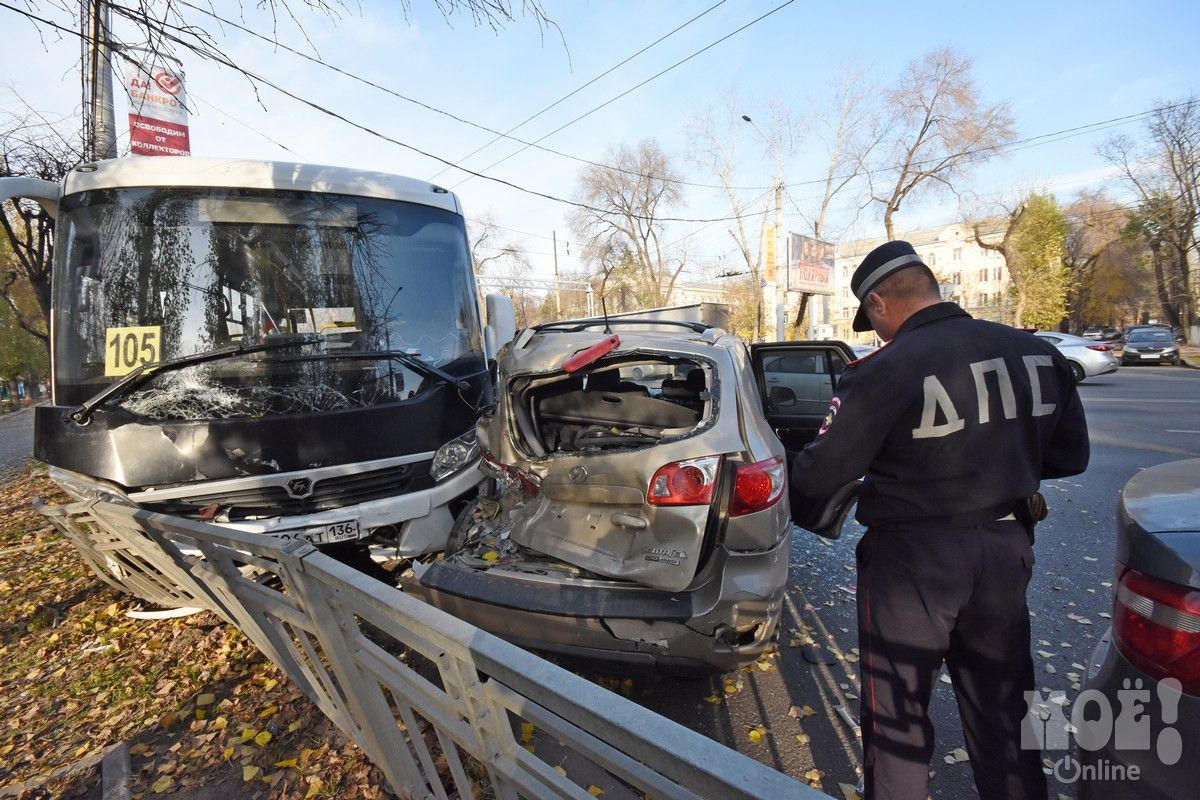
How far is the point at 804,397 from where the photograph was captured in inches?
206

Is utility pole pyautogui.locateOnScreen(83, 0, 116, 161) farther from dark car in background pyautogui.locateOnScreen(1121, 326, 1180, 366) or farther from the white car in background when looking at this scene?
dark car in background pyautogui.locateOnScreen(1121, 326, 1180, 366)

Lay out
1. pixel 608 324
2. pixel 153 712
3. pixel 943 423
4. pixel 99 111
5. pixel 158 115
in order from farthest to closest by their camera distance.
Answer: pixel 99 111 < pixel 158 115 < pixel 608 324 < pixel 153 712 < pixel 943 423

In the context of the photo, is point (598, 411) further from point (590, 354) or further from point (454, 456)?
point (454, 456)

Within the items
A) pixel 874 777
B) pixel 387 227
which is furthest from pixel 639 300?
pixel 874 777

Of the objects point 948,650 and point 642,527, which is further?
point 642,527

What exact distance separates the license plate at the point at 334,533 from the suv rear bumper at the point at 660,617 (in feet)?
3.59

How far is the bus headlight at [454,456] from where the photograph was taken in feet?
11.8

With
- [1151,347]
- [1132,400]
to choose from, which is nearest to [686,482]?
[1132,400]

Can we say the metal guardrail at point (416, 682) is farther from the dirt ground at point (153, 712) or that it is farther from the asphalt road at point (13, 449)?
the asphalt road at point (13, 449)

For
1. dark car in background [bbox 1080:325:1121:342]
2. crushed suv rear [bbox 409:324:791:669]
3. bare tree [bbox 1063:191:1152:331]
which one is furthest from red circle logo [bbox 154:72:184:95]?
bare tree [bbox 1063:191:1152:331]

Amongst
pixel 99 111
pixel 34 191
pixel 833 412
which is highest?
pixel 99 111

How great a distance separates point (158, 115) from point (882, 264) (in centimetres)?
694

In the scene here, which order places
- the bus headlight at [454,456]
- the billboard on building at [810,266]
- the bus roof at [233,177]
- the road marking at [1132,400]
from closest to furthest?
the bus roof at [233,177] → the bus headlight at [454,456] → the road marking at [1132,400] → the billboard on building at [810,266]

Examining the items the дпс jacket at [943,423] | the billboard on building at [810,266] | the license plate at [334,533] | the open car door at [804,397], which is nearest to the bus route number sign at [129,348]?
the license plate at [334,533]
